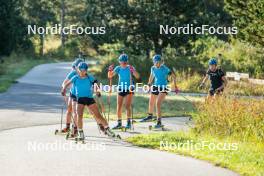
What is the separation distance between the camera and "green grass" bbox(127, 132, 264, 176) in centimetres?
1155

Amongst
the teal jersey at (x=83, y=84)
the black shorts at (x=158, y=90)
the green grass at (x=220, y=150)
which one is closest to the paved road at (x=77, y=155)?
the green grass at (x=220, y=150)

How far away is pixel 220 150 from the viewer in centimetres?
1333

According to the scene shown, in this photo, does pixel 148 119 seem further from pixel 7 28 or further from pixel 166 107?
pixel 7 28

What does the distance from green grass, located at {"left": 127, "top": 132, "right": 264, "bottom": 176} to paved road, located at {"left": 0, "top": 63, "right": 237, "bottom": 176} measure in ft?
0.93

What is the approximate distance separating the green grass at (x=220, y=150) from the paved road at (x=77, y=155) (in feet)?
0.93

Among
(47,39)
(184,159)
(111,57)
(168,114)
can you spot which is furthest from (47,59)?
(184,159)

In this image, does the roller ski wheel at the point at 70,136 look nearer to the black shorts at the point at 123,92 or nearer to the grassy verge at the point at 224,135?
the grassy verge at the point at 224,135

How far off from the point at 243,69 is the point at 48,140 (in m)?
23.8

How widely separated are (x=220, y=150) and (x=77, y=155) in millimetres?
2900

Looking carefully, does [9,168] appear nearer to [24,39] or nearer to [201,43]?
[201,43]

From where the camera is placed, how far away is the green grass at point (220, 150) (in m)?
11.5

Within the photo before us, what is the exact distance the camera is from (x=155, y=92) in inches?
741

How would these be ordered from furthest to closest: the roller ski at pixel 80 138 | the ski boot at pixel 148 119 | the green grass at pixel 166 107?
the green grass at pixel 166 107, the ski boot at pixel 148 119, the roller ski at pixel 80 138

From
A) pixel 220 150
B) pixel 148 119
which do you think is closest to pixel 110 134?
pixel 220 150
